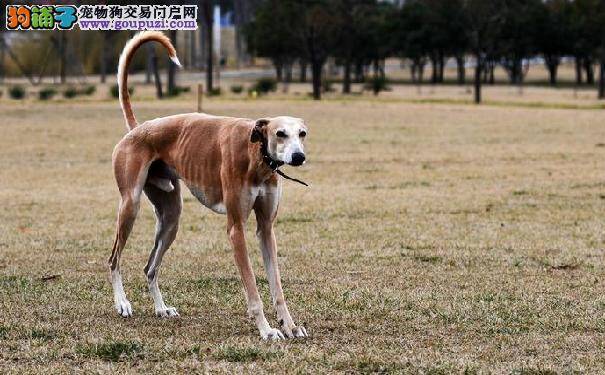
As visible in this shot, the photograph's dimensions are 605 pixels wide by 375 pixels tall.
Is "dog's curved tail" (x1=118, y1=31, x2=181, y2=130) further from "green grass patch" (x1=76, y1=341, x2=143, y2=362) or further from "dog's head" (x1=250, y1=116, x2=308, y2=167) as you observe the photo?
"green grass patch" (x1=76, y1=341, x2=143, y2=362)

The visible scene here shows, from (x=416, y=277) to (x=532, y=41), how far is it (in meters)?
92.3

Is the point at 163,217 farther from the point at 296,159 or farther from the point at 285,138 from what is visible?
the point at 296,159

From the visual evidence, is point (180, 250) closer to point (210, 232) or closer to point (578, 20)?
point (210, 232)

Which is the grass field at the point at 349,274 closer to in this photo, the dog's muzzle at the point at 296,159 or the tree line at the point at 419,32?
the dog's muzzle at the point at 296,159

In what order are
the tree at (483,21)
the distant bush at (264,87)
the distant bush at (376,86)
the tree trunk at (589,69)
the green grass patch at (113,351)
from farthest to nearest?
the tree trunk at (589,69)
the tree at (483,21)
the distant bush at (376,86)
the distant bush at (264,87)
the green grass patch at (113,351)

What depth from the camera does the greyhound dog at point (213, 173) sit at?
7.22 metres

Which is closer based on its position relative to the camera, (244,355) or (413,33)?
(244,355)

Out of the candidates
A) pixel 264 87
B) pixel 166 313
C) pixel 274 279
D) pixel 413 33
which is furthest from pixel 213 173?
pixel 413 33

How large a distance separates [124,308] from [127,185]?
908mm

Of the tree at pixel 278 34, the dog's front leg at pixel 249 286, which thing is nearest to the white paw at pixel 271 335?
the dog's front leg at pixel 249 286

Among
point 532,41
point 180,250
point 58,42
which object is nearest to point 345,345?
point 180,250

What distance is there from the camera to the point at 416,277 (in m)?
10.2

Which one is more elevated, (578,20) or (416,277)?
(578,20)

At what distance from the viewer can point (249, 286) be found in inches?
291
